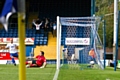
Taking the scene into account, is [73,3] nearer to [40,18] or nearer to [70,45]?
[40,18]

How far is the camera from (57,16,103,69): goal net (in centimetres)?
1990

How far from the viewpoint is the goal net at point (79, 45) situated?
1990cm

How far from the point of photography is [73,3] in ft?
114

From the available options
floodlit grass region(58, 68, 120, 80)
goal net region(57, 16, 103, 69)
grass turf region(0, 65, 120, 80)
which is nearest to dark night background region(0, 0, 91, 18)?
goal net region(57, 16, 103, 69)

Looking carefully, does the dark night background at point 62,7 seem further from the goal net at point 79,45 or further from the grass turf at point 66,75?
the grass turf at point 66,75

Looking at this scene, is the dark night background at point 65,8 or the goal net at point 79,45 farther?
the dark night background at point 65,8

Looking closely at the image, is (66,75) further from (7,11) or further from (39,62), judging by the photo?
(7,11)

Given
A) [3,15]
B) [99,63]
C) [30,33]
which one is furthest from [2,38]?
[3,15]

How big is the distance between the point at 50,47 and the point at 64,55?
4.91 metres

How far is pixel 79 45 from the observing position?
27.9 metres

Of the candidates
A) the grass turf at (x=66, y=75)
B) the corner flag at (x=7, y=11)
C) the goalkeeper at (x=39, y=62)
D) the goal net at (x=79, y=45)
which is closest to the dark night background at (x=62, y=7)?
the goal net at (x=79, y=45)

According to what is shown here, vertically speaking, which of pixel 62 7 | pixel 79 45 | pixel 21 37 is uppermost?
pixel 62 7

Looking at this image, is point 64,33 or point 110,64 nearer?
point 110,64

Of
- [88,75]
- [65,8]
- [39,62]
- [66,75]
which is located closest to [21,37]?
[66,75]
